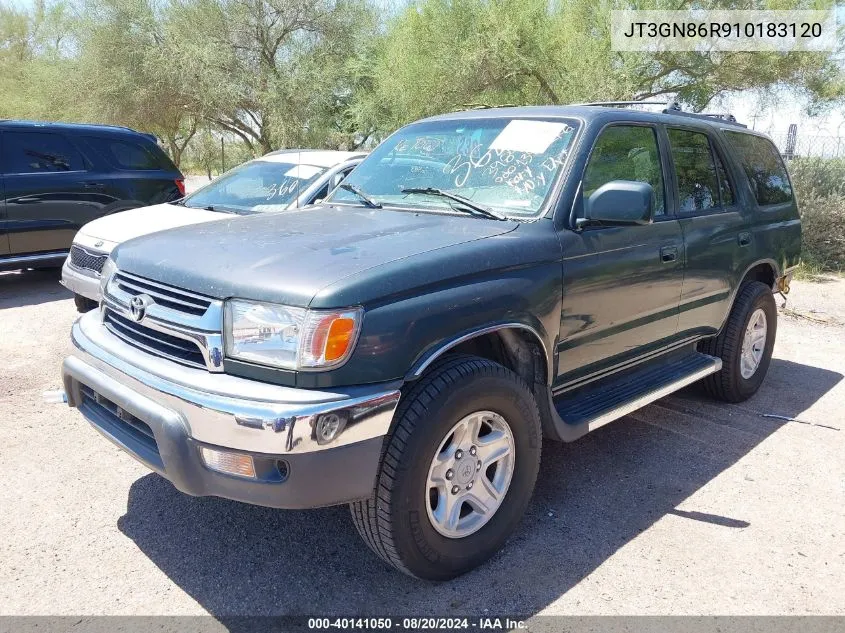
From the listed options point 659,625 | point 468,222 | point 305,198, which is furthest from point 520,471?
point 305,198

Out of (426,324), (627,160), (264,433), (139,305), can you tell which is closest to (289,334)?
(264,433)

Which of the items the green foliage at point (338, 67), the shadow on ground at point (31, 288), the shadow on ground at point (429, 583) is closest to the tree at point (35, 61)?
the green foliage at point (338, 67)

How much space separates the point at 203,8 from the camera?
18578 millimetres

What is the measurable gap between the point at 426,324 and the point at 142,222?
4.75 metres

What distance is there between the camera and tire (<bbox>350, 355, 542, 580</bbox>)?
8.59ft

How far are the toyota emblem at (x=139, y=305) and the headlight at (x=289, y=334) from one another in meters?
0.51

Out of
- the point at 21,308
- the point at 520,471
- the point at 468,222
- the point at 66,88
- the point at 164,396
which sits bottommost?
the point at 21,308

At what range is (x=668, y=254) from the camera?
3965 mm

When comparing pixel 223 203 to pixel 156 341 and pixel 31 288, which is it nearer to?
pixel 31 288

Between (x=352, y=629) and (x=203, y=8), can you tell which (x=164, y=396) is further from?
(x=203, y=8)

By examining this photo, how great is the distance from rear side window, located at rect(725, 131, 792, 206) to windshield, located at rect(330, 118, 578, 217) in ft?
6.34

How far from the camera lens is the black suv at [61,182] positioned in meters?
8.00

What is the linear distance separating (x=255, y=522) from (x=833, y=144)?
1231 centimetres

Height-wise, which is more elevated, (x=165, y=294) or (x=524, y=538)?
(x=165, y=294)
